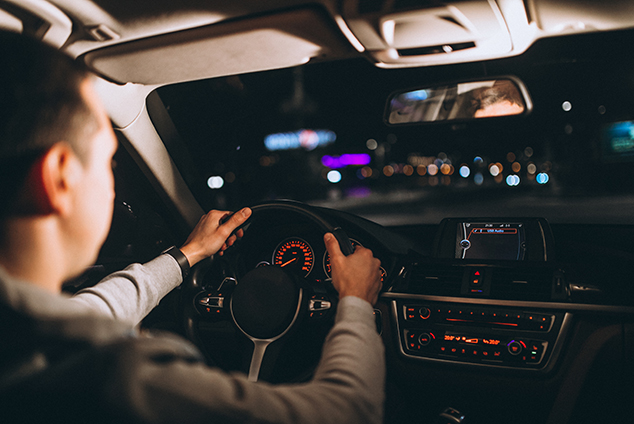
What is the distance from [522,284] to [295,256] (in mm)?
1350

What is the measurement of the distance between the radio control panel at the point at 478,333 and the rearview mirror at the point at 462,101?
141 cm

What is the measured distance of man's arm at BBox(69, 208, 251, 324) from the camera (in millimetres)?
1771

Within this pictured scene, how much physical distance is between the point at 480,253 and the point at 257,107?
2.32 meters

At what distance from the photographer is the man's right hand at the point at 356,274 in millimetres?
1561

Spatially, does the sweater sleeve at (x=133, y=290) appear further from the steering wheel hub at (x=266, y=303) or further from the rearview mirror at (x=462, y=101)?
the rearview mirror at (x=462, y=101)

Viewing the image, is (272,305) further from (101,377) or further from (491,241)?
(491,241)

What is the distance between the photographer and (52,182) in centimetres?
94

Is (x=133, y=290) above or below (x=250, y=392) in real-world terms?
above

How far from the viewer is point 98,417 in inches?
30.9

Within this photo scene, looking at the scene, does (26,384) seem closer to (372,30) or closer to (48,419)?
(48,419)

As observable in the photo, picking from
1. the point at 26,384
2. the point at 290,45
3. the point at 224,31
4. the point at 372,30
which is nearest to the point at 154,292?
the point at 26,384

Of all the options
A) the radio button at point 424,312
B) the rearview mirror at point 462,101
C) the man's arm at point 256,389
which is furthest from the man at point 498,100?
the man's arm at point 256,389

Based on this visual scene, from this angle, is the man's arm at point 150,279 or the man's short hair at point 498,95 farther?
the man's short hair at point 498,95

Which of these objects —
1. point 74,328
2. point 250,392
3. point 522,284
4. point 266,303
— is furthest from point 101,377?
point 522,284
